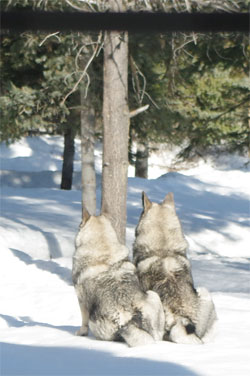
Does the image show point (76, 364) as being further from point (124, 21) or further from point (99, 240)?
point (124, 21)

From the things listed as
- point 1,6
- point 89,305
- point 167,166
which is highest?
point 1,6

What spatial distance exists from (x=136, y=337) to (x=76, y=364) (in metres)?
0.81

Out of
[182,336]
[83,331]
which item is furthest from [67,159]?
[182,336]

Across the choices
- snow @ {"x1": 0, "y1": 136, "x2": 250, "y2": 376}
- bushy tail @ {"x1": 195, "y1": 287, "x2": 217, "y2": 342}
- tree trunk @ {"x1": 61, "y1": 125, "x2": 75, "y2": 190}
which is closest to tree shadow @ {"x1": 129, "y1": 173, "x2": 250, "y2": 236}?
snow @ {"x1": 0, "y1": 136, "x2": 250, "y2": 376}

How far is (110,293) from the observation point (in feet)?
18.9

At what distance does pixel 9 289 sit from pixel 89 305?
180 inches

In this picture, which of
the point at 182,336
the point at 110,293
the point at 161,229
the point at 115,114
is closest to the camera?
the point at 182,336

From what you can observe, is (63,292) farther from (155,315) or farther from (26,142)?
(26,142)

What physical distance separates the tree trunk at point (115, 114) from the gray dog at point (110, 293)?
3725 mm

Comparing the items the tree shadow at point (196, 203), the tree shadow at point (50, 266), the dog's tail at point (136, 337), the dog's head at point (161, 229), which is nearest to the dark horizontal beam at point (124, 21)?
the dog's tail at point (136, 337)

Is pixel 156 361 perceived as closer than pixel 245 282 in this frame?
Yes

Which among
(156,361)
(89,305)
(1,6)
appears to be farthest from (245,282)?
(1,6)

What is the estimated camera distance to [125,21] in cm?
128

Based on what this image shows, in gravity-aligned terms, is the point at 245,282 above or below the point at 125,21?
below
